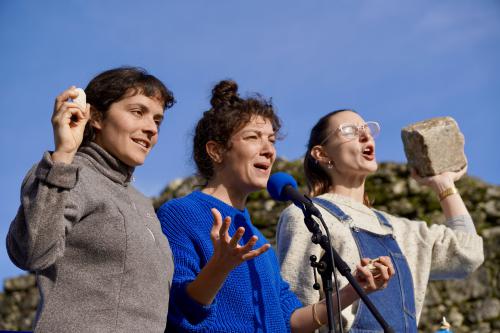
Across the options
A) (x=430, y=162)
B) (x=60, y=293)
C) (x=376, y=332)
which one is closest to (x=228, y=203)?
(x=376, y=332)

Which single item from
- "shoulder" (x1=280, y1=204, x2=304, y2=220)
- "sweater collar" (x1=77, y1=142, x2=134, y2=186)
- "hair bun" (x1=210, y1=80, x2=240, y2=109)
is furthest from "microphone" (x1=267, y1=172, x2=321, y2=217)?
"shoulder" (x1=280, y1=204, x2=304, y2=220)

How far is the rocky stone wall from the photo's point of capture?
8.62 m

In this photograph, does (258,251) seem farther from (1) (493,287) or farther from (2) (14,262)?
(1) (493,287)

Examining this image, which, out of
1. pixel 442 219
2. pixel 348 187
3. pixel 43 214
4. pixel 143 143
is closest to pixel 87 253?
pixel 43 214

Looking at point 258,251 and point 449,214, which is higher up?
point 449,214

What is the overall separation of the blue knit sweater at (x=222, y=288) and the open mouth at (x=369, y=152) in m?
1.01

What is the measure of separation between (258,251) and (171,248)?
2.08ft

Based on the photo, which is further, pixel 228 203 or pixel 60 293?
pixel 228 203

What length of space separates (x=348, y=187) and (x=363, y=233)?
42 cm

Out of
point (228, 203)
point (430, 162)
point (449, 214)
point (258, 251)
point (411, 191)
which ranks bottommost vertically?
point (258, 251)

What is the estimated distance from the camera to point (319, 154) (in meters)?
4.75

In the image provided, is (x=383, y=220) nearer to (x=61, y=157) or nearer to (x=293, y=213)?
(x=293, y=213)

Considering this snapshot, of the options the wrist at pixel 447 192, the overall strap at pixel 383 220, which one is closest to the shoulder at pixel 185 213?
the overall strap at pixel 383 220

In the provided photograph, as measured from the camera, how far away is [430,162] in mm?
4992
